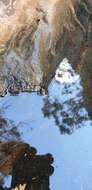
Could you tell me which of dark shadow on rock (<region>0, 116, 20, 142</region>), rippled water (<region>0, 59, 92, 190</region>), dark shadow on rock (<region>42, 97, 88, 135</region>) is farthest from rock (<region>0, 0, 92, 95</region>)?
dark shadow on rock (<region>0, 116, 20, 142</region>)

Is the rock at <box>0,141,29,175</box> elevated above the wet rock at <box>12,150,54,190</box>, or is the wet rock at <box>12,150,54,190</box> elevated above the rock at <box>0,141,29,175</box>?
the rock at <box>0,141,29,175</box>

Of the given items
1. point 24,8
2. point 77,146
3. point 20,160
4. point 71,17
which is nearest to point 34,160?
point 20,160

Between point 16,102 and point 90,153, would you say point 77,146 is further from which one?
point 16,102

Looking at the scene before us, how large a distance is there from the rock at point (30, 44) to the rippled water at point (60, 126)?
22 centimetres

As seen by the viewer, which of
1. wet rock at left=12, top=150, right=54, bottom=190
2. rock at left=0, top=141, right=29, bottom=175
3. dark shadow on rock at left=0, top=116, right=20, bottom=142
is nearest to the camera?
wet rock at left=12, top=150, right=54, bottom=190

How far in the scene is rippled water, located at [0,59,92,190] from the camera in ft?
19.1

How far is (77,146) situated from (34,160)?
611 millimetres

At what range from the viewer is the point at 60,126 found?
6.42 m

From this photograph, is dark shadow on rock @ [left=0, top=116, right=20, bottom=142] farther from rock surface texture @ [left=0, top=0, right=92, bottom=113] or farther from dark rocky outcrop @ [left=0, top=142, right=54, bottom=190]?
rock surface texture @ [left=0, top=0, right=92, bottom=113]

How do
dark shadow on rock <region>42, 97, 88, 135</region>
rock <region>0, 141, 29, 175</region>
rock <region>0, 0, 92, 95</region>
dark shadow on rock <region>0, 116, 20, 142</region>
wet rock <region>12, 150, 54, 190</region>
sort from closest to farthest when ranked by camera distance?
1. wet rock <region>12, 150, 54, 190</region>
2. rock <region>0, 141, 29, 175</region>
3. dark shadow on rock <region>0, 116, 20, 142</region>
4. dark shadow on rock <region>42, 97, 88, 135</region>
5. rock <region>0, 0, 92, 95</region>

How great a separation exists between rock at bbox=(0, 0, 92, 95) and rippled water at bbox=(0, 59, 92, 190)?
22 cm

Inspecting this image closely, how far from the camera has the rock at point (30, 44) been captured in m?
6.98

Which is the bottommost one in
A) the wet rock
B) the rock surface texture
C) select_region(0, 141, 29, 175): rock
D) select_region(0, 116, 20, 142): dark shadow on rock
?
the wet rock

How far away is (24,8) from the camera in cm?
709
